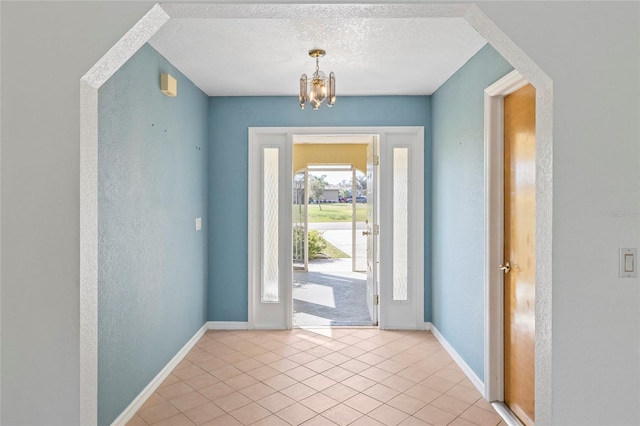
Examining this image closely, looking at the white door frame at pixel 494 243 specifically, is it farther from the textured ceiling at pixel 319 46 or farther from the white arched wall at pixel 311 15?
the white arched wall at pixel 311 15

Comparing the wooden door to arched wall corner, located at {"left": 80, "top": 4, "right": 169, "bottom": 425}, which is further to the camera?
the wooden door

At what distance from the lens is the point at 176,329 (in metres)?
3.46

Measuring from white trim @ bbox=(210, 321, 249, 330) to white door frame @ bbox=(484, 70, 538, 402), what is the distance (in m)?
2.54

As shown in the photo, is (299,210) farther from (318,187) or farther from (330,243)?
(330,243)

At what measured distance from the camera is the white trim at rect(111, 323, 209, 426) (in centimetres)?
253

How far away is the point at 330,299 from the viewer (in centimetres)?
581

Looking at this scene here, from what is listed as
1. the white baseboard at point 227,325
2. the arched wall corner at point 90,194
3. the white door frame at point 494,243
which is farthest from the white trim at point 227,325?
the arched wall corner at point 90,194

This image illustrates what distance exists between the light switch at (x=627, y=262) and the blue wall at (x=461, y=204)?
1496 mm

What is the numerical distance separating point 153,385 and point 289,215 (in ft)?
6.81

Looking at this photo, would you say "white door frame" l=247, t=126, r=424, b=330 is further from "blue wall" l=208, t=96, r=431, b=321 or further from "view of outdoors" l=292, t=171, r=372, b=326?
"view of outdoors" l=292, t=171, r=372, b=326

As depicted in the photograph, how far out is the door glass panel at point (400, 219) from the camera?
437 centimetres

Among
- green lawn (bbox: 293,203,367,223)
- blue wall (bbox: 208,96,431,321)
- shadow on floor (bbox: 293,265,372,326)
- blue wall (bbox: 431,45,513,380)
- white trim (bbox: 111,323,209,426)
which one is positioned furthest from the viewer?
green lawn (bbox: 293,203,367,223)

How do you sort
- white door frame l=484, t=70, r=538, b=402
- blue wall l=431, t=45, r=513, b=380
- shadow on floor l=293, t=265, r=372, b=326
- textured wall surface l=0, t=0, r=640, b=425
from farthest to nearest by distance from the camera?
shadow on floor l=293, t=265, r=372, b=326, blue wall l=431, t=45, r=513, b=380, white door frame l=484, t=70, r=538, b=402, textured wall surface l=0, t=0, r=640, b=425

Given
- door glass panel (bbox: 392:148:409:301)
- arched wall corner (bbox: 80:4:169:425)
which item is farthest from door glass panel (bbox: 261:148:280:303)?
arched wall corner (bbox: 80:4:169:425)
